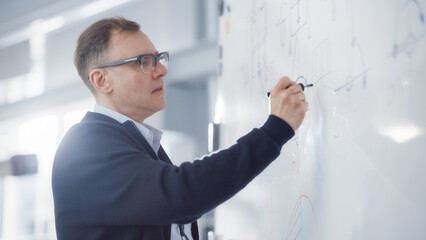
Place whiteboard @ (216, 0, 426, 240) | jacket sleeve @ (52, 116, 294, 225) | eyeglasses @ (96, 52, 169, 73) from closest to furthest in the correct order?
whiteboard @ (216, 0, 426, 240), jacket sleeve @ (52, 116, 294, 225), eyeglasses @ (96, 52, 169, 73)

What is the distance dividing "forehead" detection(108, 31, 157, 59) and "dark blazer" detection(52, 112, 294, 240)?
0.26 metres

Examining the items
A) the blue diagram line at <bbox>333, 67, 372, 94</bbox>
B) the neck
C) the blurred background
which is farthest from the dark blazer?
the blurred background

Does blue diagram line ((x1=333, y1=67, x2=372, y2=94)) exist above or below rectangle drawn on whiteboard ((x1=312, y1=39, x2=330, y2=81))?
below

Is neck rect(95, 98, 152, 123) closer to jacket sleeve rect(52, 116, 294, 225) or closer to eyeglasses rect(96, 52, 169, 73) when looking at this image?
eyeglasses rect(96, 52, 169, 73)

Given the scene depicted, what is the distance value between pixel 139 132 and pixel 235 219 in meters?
0.55

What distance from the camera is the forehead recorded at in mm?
944

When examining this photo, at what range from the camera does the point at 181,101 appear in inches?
90.4

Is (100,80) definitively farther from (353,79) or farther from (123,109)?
(353,79)

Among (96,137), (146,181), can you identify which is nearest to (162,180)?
(146,181)

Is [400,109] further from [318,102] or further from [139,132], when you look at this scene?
[139,132]

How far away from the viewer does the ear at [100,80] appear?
3.17 ft

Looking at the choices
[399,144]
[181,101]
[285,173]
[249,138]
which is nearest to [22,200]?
[181,101]

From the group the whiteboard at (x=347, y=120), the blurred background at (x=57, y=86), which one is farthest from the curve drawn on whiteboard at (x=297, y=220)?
the blurred background at (x=57, y=86)

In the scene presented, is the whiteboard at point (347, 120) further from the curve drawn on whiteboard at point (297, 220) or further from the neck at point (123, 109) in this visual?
the neck at point (123, 109)
